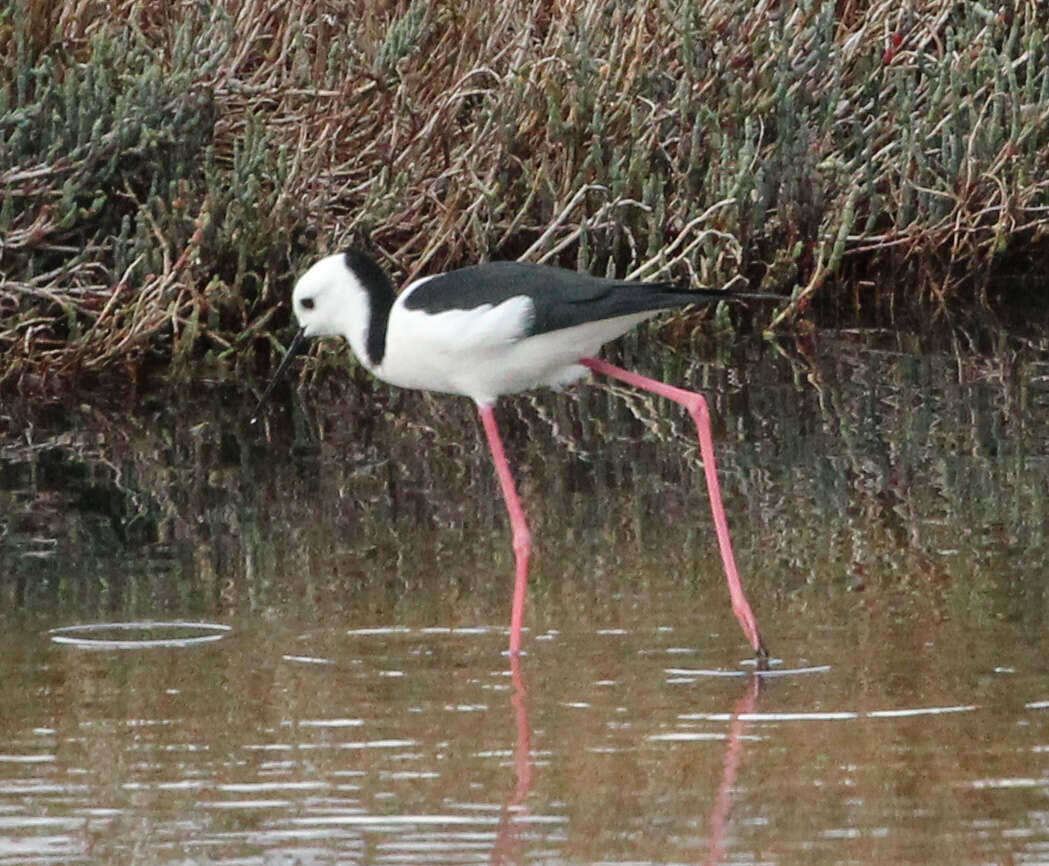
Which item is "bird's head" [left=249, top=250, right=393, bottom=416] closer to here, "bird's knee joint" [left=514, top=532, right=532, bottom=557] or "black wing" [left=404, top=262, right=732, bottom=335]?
"black wing" [left=404, top=262, right=732, bottom=335]

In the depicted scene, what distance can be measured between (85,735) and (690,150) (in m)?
5.63

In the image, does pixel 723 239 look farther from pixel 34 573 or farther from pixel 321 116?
pixel 34 573

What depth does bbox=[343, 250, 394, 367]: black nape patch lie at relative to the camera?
5.23 metres

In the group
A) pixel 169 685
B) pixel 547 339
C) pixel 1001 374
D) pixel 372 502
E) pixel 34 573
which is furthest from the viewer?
pixel 1001 374

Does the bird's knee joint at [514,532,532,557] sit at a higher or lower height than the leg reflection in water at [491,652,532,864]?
higher

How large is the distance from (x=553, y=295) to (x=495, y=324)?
13 centimetres

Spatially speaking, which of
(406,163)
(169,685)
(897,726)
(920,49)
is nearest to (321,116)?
(406,163)

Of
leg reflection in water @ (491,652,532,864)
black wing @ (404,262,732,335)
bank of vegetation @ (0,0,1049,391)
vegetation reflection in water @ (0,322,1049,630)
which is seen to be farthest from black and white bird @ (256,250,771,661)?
bank of vegetation @ (0,0,1049,391)

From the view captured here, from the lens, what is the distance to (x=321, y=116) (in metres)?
8.87

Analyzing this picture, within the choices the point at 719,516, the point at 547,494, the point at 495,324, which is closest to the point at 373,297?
the point at 495,324

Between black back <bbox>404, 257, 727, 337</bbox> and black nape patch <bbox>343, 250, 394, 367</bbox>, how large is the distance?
0.16 m

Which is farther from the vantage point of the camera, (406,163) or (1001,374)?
(406,163)

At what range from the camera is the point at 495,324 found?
4.97 meters

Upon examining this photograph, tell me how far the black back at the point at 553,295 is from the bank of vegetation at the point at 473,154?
3122mm
